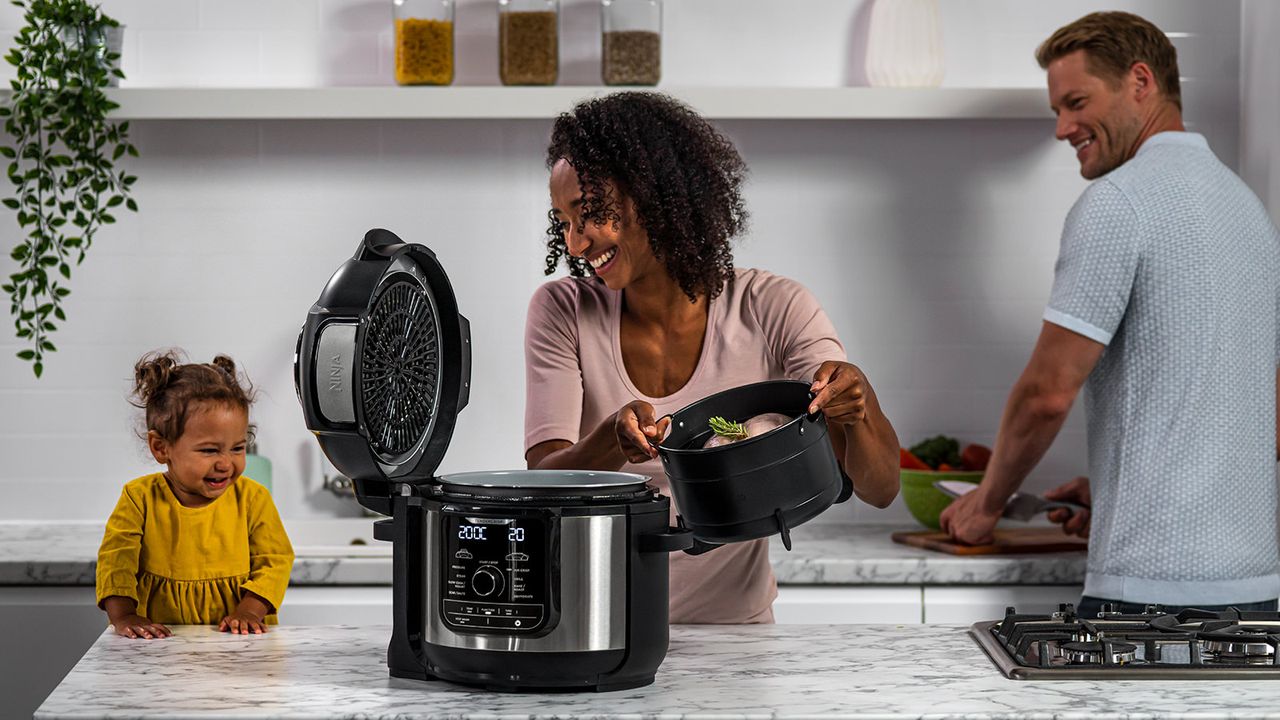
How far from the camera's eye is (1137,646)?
4.63 feet

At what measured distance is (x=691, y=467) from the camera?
1.26m

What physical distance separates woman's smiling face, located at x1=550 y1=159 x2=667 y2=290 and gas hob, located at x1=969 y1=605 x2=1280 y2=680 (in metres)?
0.65

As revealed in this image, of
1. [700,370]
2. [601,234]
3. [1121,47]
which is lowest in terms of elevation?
[700,370]

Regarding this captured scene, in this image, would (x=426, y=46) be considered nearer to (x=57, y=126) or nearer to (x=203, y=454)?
(x=57, y=126)

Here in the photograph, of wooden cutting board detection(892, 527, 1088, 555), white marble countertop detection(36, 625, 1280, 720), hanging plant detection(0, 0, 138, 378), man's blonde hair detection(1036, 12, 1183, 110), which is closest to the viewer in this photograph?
white marble countertop detection(36, 625, 1280, 720)

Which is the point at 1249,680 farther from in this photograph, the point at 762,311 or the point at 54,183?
the point at 54,183

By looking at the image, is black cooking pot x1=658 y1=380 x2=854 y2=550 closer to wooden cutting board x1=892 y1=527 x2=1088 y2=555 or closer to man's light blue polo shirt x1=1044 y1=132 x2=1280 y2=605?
man's light blue polo shirt x1=1044 y1=132 x2=1280 y2=605

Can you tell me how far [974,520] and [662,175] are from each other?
1.17 m

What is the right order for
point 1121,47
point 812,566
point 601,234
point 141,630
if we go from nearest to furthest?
point 141,630, point 601,234, point 1121,47, point 812,566

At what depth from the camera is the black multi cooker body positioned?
1.23 meters

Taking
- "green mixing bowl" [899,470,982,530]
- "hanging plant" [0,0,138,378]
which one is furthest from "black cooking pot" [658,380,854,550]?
"hanging plant" [0,0,138,378]

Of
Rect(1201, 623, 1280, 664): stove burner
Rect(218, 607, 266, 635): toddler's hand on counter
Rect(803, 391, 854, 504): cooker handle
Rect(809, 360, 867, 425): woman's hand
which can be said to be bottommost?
Rect(218, 607, 266, 635): toddler's hand on counter

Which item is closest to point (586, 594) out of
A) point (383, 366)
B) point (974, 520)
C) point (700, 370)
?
point (383, 366)

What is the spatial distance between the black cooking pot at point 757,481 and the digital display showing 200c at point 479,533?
6.3 inches
